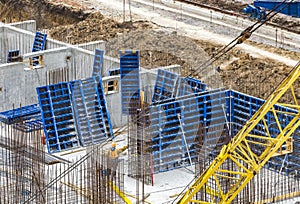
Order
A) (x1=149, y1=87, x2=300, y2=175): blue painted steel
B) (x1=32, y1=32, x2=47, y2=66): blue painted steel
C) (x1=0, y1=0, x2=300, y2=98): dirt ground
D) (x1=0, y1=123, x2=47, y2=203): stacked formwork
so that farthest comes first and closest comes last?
(x1=32, y1=32, x2=47, y2=66): blue painted steel, (x1=0, y1=0, x2=300, y2=98): dirt ground, (x1=149, y1=87, x2=300, y2=175): blue painted steel, (x1=0, y1=123, x2=47, y2=203): stacked formwork

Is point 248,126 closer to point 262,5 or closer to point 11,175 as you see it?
point 11,175

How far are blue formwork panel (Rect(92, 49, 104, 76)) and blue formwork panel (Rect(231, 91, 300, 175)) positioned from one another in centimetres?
445

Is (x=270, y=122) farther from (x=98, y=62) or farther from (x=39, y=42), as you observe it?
(x=39, y=42)

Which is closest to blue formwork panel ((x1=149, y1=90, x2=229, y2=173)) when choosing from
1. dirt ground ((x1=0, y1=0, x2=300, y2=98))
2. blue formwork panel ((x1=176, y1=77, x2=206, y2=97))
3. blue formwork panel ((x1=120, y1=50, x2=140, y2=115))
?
blue formwork panel ((x1=176, y1=77, x2=206, y2=97))

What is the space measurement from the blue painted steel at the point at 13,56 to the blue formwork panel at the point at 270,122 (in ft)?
25.3

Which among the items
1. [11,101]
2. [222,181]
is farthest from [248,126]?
[11,101]

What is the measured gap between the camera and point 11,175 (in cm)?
2102

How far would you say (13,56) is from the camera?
2806cm

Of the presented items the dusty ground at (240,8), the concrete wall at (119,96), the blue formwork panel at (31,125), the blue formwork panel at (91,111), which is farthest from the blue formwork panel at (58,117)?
the dusty ground at (240,8)

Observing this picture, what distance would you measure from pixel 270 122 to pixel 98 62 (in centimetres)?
593

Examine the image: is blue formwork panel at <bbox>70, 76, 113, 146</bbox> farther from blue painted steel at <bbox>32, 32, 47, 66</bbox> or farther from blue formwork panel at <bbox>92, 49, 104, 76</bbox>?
blue painted steel at <bbox>32, 32, 47, 66</bbox>

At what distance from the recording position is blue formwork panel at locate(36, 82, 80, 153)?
2302cm

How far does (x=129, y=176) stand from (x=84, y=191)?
4.99 feet

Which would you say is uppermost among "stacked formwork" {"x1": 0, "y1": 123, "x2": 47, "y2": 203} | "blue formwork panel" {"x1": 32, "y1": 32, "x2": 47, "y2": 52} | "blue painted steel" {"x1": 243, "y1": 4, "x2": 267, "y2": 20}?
"blue painted steel" {"x1": 243, "y1": 4, "x2": 267, "y2": 20}
